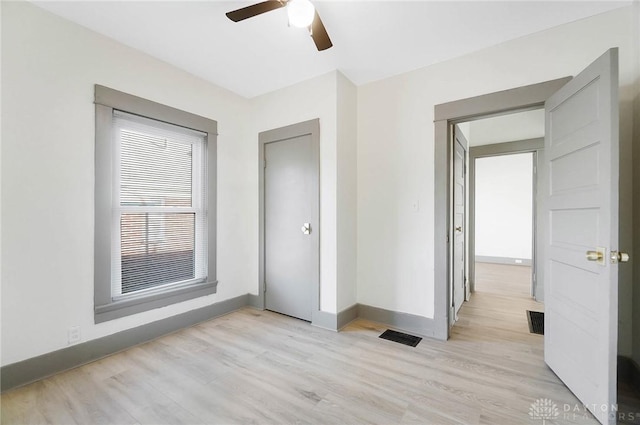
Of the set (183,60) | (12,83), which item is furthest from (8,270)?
(183,60)

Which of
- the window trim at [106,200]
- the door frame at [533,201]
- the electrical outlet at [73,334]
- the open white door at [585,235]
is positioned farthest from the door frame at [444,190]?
the electrical outlet at [73,334]

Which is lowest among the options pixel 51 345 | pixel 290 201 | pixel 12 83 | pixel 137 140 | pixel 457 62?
pixel 51 345

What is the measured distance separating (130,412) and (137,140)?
2.16 meters

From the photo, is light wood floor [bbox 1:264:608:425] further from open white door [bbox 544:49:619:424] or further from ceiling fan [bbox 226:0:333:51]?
ceiling fan [bbox 226:0:333:51]

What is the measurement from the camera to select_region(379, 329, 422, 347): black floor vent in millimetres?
2477

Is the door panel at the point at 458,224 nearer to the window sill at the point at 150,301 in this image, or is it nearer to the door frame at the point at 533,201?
the door frame at the point at 533,201

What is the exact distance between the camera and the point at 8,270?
1.79 meters

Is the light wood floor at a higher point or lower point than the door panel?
lower

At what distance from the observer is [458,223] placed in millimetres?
3170

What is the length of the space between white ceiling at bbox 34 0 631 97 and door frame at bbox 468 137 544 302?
2.30 metres

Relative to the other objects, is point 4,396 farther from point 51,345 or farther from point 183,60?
point 183,60

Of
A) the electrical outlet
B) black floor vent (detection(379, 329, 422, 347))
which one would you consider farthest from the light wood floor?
the electrical outlet

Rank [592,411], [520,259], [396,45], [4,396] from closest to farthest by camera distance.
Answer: [592,411] → [4,396] → [396,45] → [520,259]

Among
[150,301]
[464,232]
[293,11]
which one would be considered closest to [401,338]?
[464,232]
